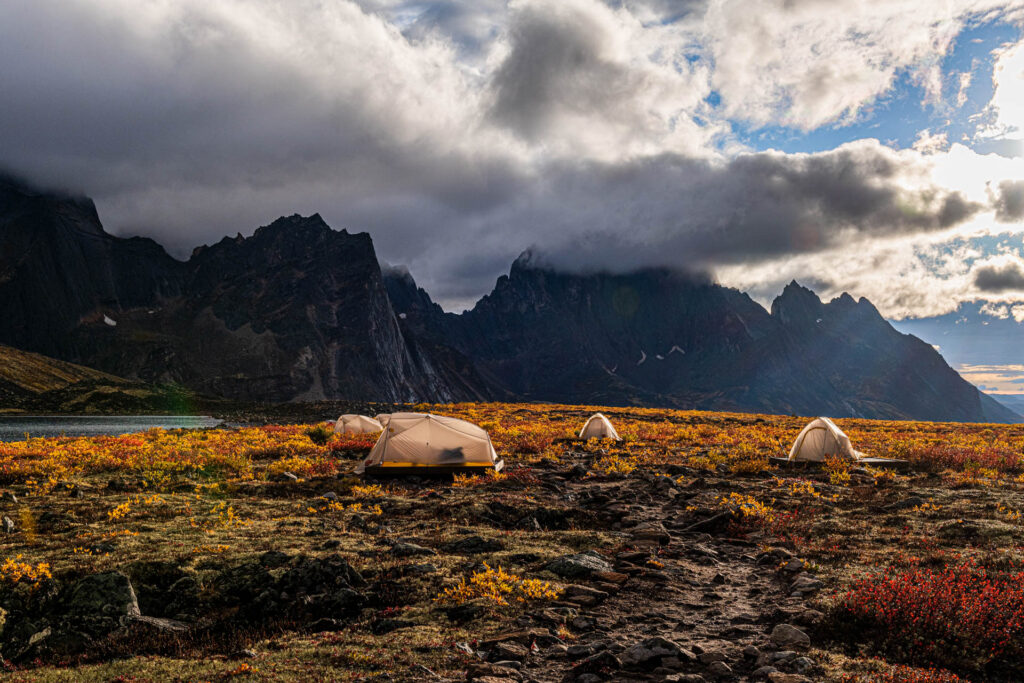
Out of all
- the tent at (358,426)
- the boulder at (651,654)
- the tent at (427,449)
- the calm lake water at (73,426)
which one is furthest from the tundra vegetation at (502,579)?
the calm lake water at (73,426)

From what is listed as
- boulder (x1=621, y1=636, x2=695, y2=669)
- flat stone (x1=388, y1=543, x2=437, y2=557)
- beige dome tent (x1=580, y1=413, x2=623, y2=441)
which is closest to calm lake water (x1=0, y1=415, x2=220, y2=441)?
beige dome tent (x1=580, y1=413, x2=623, y2=441)

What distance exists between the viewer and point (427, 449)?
2338cm

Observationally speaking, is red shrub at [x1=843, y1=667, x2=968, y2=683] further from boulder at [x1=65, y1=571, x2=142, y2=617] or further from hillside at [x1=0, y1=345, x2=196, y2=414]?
hillside at [x1=0, y1=345, x2=196, y2=414]

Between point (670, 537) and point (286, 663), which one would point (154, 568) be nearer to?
point (286, 663)

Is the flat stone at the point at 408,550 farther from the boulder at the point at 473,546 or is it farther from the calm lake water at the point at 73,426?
the calm lake water at the point at 73,426

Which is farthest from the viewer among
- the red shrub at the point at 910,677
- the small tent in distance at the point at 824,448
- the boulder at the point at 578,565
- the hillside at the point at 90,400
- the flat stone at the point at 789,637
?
the hillside at the point at 90,400

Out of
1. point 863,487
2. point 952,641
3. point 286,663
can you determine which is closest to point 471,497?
point 286,663

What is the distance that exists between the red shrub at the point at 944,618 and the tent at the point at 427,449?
15.6 meters

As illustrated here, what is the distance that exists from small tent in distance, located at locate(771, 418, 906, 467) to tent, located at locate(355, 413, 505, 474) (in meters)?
15.8

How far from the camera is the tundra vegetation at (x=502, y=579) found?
8.02 m

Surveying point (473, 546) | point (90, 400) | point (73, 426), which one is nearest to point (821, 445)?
point (473, 546)

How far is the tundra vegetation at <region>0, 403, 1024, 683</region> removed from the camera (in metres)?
8.02

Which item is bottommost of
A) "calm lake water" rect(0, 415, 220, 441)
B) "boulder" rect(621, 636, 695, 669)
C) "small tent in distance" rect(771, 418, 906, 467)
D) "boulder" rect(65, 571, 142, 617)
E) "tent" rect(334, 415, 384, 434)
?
"calm lake water" rect(0, 415, 220, 441)

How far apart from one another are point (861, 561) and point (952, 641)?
470 centimetres
